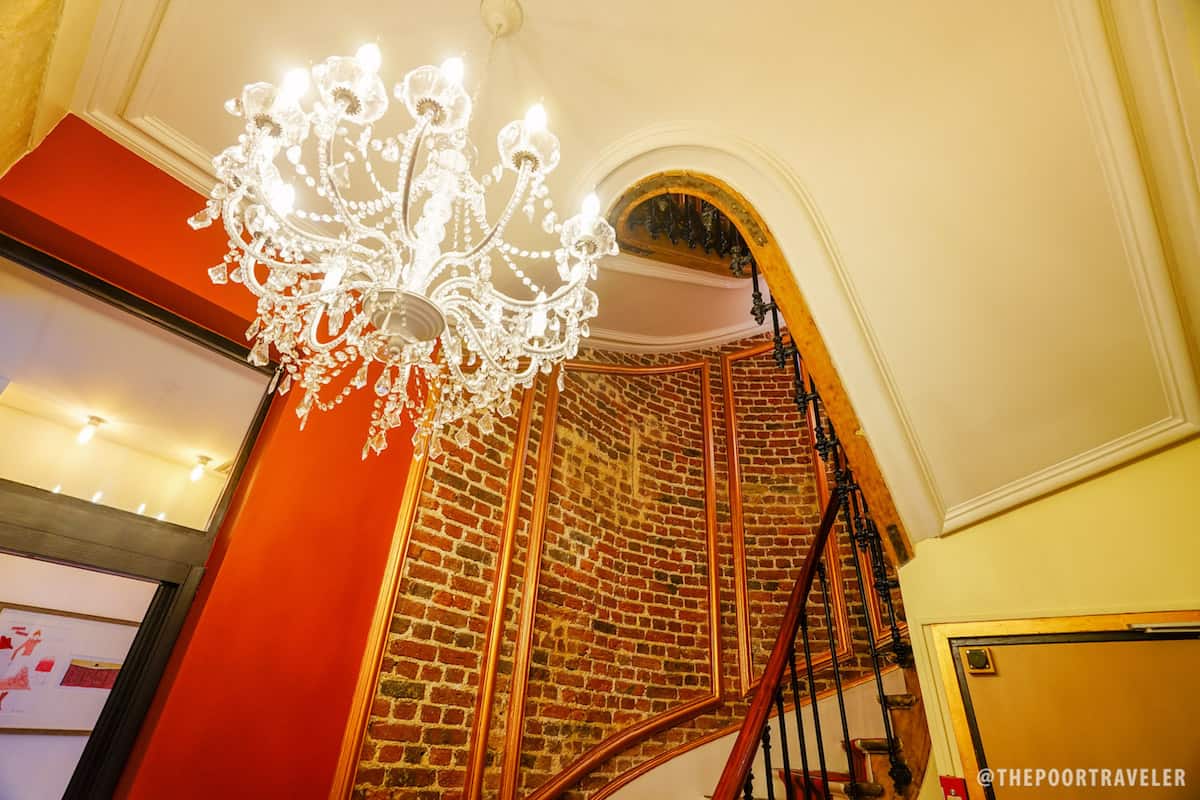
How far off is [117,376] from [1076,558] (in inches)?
130

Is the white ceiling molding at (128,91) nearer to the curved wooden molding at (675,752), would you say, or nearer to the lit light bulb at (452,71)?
the lit light bulb at (452,71)

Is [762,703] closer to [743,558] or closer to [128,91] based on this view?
[743,558]

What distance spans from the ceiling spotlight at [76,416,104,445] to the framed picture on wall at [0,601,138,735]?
0.86 m

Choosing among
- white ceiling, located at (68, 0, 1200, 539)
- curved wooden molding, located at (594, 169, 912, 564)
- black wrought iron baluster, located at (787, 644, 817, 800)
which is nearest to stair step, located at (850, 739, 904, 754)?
black wrought iron baluster, located at (787, 644, 817, 800)

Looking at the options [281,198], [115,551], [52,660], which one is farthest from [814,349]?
[52,660]

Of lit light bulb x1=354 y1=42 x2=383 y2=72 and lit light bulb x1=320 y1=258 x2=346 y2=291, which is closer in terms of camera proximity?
lit light bulb x1=354 y1=42 x2=383 y2=72

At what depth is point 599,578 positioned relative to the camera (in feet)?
11.1

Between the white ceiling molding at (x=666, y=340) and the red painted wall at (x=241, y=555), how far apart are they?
2121mm

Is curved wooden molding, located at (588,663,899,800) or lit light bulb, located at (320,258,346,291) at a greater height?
lit light bulb, located at (320,258,346,291)

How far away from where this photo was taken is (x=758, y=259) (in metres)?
2.09

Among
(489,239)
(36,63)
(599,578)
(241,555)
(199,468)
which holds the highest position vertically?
(36,63)

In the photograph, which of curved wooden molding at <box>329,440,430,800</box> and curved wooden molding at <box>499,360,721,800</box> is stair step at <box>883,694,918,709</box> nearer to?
curved wooden molding at <box>499,360,721,800</box>

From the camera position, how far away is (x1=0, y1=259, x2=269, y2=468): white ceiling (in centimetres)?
200

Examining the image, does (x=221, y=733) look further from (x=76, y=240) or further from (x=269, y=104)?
(x=269, y=104)
